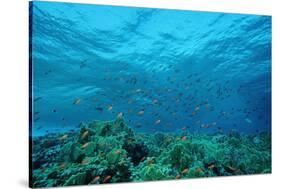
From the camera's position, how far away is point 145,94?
30.1 ft

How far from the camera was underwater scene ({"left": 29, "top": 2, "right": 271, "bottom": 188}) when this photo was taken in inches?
332

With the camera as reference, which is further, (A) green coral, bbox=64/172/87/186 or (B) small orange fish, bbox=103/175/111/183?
(B) small orange fish, bbox=103/175/111/183

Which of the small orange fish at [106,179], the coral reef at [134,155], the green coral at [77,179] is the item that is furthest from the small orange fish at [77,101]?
the small orange fish at [106,179]

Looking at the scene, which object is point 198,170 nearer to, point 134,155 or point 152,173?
point 152,173

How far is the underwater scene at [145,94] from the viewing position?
27.6ft

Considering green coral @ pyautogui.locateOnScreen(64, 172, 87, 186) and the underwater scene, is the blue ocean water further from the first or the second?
green coral @ pyautogui.locateOnScreen(64, 172, 87, 186)

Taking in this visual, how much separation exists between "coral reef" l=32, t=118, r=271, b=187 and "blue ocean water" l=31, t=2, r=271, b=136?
183 millimetres

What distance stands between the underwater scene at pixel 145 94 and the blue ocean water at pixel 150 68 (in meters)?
0.02

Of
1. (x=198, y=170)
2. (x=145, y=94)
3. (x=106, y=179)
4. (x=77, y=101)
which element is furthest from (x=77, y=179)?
(x=198, y=170)

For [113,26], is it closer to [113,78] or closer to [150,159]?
[113,78]

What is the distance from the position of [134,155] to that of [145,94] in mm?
1137

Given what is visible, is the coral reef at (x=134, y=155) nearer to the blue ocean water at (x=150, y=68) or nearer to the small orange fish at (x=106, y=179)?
the small orange fish at (x=106, y=179)

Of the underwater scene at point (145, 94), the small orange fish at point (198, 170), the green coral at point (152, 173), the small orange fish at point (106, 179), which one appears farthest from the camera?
the small orange fish at point (198, 170)

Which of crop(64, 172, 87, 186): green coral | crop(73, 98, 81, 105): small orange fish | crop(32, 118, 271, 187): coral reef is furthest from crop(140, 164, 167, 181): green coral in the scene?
crop(73, 98, 81, 105): small orange fish
